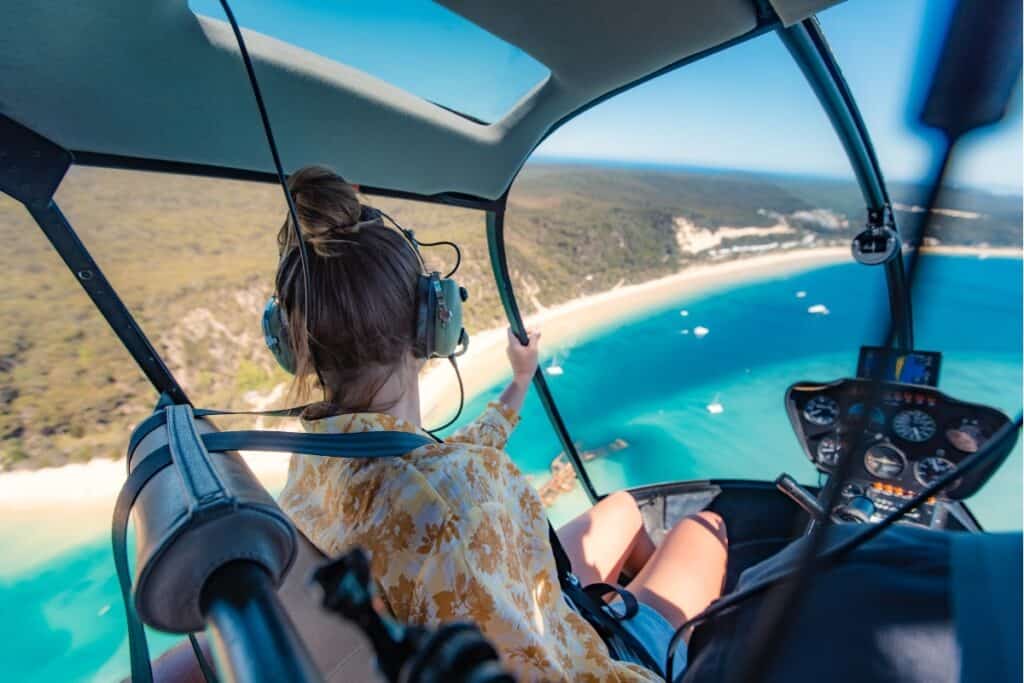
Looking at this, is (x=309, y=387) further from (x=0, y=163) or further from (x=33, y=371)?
(x=33, y=371)

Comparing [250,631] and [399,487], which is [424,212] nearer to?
→ [399,487]

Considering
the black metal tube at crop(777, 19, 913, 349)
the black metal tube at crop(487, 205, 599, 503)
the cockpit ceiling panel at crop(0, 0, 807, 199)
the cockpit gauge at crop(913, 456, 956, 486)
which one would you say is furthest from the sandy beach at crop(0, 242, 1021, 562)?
the cockpit gauge at crop(913, 456, 956, 486)

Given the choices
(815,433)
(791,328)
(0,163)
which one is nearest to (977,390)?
(791,328)

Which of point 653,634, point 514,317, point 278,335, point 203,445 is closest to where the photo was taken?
point 203,445

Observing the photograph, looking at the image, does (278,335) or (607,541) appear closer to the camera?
(278,335)

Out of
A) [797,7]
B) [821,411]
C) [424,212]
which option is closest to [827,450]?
[821,411]

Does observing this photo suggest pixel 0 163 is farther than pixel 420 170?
No
